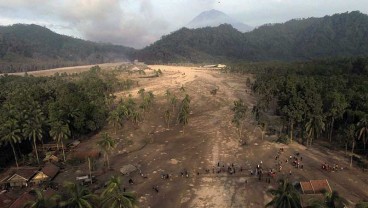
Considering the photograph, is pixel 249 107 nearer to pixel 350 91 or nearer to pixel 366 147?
pixel 350 91

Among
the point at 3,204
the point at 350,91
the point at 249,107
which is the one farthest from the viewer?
the point at 249,107

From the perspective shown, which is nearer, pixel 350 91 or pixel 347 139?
pixel 347 139

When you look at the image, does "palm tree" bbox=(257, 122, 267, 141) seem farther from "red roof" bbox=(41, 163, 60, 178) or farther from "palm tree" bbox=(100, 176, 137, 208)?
"palm tree" bbox=(100, 176, 137, 208)

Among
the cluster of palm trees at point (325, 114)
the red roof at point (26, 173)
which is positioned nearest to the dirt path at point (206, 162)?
the cluster of palm trees at point (325, 114)

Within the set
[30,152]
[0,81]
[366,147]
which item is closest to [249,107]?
[366,147]

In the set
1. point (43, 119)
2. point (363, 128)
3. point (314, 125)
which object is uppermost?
point (43, 119)

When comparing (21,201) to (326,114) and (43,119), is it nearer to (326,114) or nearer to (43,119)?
(43,119)

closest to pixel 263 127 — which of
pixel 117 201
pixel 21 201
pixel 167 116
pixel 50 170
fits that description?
pixel 167 116

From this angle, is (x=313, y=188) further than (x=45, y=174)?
No
